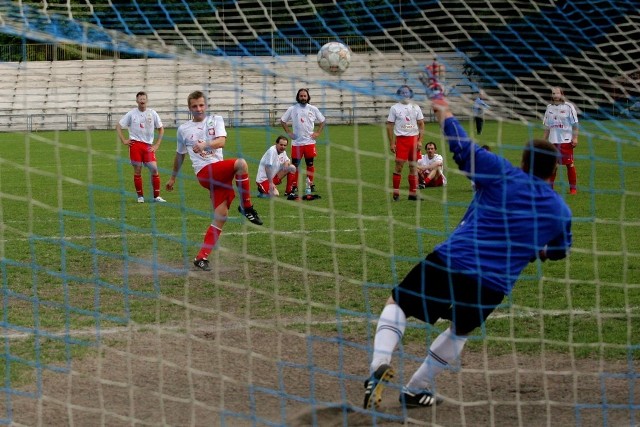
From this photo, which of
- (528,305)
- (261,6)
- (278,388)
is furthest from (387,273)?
(278,388)

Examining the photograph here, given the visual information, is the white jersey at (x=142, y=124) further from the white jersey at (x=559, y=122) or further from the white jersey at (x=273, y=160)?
the white jersey at (x=559, y=122)

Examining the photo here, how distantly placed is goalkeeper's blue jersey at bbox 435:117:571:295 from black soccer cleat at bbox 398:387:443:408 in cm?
80

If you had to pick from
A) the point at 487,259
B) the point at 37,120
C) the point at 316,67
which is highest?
the point at 316,67

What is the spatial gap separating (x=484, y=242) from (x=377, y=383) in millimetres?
1012

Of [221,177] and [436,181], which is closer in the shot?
[221,177]

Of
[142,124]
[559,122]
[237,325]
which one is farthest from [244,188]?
[559,122]

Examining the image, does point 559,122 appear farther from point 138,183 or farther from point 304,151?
point 138,183

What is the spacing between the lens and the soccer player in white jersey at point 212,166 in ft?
32.6

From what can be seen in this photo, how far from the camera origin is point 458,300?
18.6ft

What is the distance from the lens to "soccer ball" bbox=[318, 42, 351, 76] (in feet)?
30.8

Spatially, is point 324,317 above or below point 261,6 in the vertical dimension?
below

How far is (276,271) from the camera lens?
8.03 m

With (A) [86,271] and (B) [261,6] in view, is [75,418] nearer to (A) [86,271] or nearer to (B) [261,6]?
(A) [86,271]

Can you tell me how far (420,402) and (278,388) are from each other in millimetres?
934
